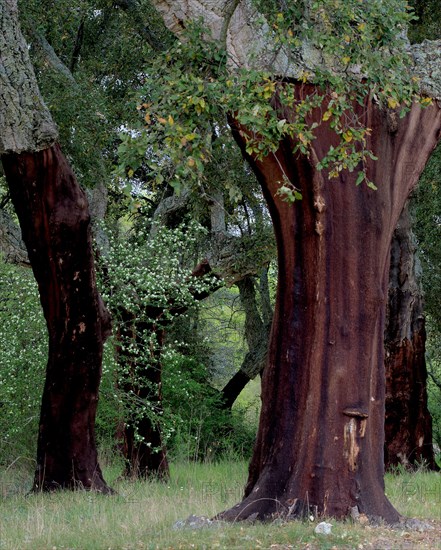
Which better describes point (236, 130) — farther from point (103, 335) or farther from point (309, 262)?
point (103, 335)

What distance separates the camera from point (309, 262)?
7.84m

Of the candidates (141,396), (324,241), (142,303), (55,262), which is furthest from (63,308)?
(141,396)

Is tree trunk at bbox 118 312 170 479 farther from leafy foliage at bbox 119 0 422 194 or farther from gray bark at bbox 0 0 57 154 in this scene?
leafy foliage at bbox 119 0 422 194

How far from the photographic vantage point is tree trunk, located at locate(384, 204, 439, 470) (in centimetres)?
1347

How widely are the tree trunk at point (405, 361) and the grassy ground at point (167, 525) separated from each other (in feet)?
8.17

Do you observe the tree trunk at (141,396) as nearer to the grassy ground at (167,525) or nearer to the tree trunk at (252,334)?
the grassy ground at (167,525)

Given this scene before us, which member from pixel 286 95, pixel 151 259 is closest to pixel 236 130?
pixel 286 95

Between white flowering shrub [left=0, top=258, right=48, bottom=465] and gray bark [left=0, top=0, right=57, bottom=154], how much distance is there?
4.15 m

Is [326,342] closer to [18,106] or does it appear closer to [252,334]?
[18,106]

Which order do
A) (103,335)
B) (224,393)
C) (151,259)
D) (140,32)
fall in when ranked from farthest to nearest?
(224,393)
(140,32)
(151,259)
(103,335)

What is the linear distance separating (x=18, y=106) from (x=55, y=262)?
173 cm

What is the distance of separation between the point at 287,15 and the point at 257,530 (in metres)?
4.37

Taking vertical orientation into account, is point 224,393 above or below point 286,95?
below

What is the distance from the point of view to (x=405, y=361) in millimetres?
13656
